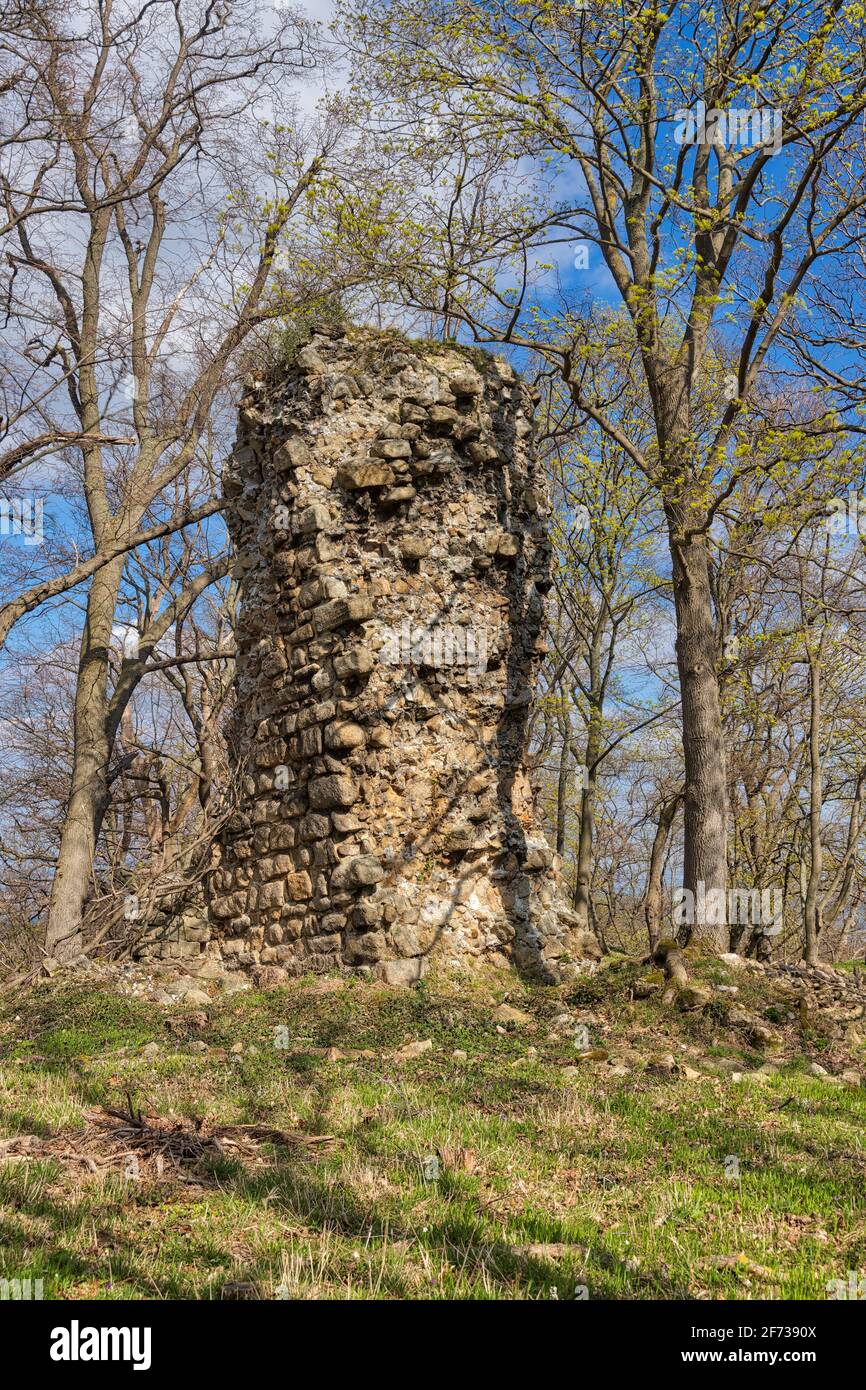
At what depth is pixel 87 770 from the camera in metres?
13.3

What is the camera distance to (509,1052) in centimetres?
695

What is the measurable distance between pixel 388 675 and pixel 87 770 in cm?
581

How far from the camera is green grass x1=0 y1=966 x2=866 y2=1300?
126 inches

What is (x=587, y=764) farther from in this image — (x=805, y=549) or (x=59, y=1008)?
(x=59, y=1008)

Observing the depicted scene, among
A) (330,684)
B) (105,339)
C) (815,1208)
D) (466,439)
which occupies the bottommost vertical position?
(815,1208)

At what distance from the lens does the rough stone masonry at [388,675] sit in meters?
9.08

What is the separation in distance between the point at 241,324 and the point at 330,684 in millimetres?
6719

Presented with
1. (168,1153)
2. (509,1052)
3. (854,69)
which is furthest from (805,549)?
(168,1153)

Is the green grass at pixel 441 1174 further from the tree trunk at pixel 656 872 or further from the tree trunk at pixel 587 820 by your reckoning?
the tree trunk at pixel 656 872
